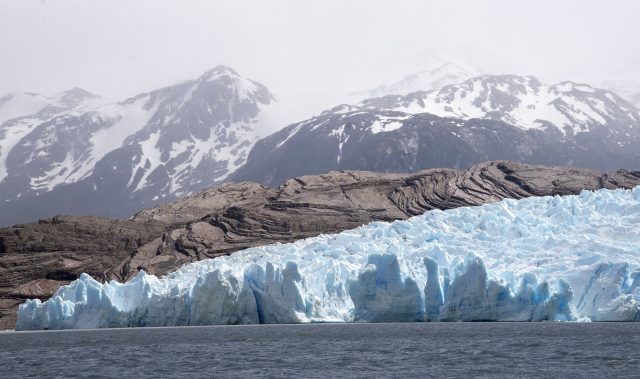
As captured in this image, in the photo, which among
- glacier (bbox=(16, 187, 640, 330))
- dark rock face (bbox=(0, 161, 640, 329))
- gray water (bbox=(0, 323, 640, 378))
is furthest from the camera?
dark rock face (bbox=(0, 161, 640, 329))

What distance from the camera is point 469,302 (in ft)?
224

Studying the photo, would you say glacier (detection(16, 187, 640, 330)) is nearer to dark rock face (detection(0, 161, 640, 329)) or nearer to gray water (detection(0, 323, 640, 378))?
gray water (detection(0, 323, 640, 378))

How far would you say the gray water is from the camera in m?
45.6

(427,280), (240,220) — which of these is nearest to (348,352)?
(427,280)

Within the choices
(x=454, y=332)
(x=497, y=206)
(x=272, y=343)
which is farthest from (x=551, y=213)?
(x=272, y=343)

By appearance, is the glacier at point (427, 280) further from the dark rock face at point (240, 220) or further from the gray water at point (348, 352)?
the dark rock face at point (240, 220)

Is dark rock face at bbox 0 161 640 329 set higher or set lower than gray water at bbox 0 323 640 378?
higher

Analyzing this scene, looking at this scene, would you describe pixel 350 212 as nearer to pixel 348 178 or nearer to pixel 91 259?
pixel 348 178

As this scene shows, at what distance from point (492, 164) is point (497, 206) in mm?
41778

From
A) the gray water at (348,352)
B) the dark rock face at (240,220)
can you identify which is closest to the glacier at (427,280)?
the gray water at (348,352)

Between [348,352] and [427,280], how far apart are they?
707 inches

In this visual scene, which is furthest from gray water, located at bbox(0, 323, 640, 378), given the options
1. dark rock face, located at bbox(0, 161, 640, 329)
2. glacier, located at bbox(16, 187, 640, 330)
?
dark rock face, located at bbox(0, 161, 640, 329)

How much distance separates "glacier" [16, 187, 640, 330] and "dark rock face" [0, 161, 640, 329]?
1781 cm

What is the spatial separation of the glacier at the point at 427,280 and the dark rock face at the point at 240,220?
58.4ft
